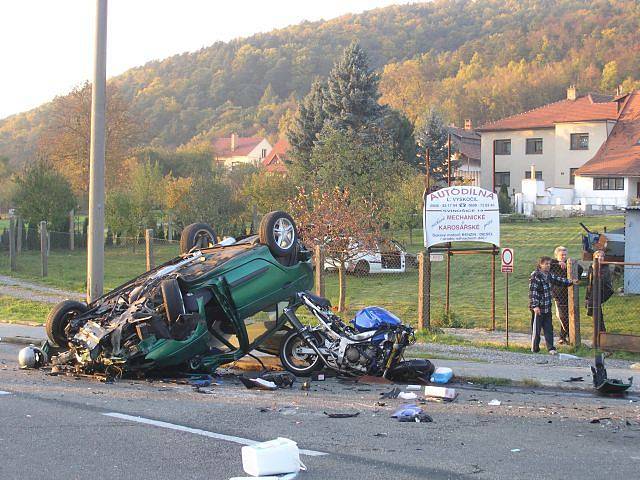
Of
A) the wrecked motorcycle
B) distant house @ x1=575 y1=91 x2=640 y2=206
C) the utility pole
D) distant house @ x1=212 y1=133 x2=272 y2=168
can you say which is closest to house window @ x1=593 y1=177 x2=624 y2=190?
distant house @ x1=575 y1=91 x2=640 y2=206

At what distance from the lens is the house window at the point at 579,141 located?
215 ft

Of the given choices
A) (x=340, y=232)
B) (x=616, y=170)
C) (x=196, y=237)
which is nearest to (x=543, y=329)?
(x=196, y=237)

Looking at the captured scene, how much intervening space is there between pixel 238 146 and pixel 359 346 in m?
122

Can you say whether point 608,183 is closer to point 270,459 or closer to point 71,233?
point 71,233

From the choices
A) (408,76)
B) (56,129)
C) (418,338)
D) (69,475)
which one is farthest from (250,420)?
(408,76)

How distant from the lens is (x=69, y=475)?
6035 millimetres

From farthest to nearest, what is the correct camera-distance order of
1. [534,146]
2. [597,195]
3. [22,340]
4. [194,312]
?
1. [534,146]
2. [597,195]
3. [22,340]
4. [194,312]

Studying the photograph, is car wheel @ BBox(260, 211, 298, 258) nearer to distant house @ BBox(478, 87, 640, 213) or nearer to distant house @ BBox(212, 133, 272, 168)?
distant house @ BBox(478, 87, 640, 213)

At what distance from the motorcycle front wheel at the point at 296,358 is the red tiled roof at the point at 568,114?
56.5 meters

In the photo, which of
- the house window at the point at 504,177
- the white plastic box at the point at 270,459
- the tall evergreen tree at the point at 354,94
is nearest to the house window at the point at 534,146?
the house window at the point at 504,177

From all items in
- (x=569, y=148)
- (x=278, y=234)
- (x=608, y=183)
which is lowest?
(x=278, y=234)

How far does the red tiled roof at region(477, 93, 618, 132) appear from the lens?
63.5 metres

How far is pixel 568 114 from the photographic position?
66.3m

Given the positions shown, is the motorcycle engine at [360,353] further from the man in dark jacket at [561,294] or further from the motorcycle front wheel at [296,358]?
the man in dark jacket at [561,294]
